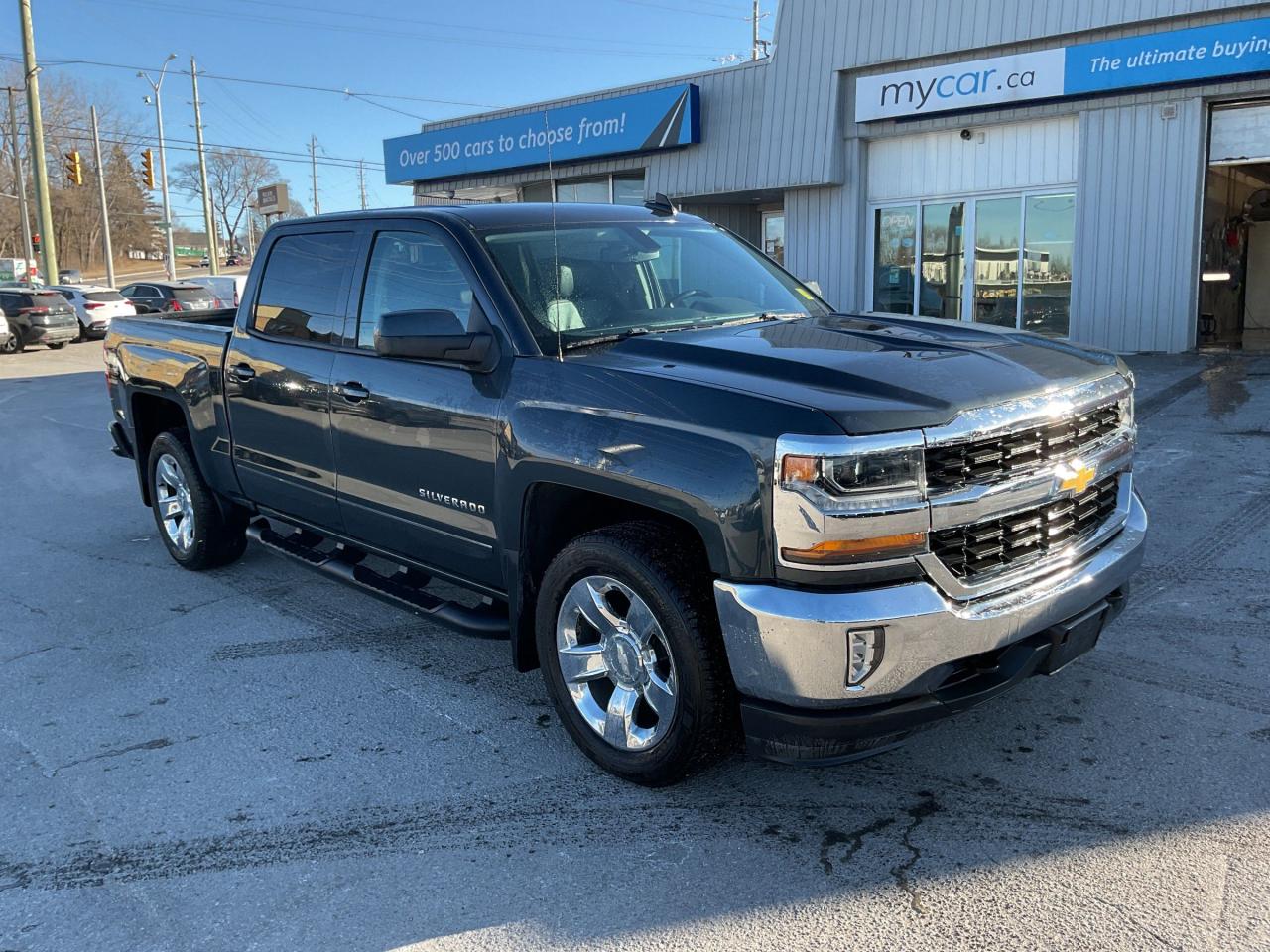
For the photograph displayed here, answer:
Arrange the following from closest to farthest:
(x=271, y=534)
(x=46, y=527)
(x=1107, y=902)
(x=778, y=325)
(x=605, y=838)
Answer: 1. (x=1107, y=902)
2. (x=605, y=838)
3. (x=778, y=325)
4. (x=271, y=534)
5. (x=46, y=527)

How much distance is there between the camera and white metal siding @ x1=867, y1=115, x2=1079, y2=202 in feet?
50.9

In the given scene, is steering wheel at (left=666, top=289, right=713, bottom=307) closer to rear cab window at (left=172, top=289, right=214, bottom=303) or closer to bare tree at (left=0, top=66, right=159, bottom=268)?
rear cab window at (left=172, top=289, right=214, bottom=303)

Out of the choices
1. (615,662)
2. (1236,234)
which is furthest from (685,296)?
(1236,234)

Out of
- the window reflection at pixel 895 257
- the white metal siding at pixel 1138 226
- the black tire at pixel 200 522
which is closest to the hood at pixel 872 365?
the black tire at pixel 200 522

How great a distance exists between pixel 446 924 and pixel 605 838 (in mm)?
580

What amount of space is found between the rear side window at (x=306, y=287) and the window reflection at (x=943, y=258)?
13.4m

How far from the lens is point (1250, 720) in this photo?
3.86m

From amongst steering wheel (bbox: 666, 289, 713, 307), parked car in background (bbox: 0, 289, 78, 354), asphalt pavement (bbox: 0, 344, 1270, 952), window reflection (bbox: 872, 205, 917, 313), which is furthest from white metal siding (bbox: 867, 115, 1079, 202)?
parked car in background (bbox: 0, 289, 78, 354)

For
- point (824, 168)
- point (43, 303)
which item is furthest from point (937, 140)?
point (43, 303)

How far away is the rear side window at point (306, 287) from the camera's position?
4762 millimetres

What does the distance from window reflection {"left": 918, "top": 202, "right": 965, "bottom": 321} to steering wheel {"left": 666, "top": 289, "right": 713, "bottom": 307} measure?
522 inches

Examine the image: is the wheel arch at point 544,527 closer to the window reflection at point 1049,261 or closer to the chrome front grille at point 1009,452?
the chrome front grille at point 1009,452

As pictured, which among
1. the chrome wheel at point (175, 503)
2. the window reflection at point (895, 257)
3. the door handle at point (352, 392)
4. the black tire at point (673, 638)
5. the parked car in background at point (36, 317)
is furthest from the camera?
the parked car in background at point (36, 317)

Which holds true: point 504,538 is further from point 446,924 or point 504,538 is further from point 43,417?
point 43,417
